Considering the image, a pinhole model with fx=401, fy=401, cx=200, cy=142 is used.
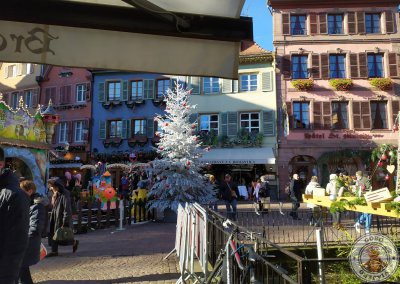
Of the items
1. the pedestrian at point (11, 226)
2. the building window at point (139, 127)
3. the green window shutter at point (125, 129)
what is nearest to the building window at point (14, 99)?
the green window shutter at point (125, 129)

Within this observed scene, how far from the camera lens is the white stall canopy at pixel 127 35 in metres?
2.48

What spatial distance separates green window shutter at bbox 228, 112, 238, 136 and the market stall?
1281 cm

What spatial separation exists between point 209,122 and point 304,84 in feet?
22.5

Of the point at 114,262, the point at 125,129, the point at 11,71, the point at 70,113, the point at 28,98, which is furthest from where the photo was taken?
the point at 11,71

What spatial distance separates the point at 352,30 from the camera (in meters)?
26.7

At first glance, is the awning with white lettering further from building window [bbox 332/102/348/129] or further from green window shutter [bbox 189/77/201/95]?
green window shutter [bbox 189/77/201/95]

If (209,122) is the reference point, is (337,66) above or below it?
above

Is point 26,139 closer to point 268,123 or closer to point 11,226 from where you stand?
point 11,226

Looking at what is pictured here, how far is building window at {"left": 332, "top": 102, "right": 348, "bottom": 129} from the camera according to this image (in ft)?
84.5

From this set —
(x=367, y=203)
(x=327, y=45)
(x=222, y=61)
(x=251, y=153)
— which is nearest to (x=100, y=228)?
(x=367, y=203)

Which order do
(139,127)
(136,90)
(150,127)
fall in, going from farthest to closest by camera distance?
(136,90) → (139,127) → (150,127)

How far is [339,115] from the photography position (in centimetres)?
2586

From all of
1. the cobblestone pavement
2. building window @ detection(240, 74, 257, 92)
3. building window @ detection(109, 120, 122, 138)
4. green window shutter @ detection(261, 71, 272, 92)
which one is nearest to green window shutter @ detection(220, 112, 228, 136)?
building window @ detection(240, 74, 257, 92)

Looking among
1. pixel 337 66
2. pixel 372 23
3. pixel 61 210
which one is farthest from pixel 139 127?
pixel 61 210
